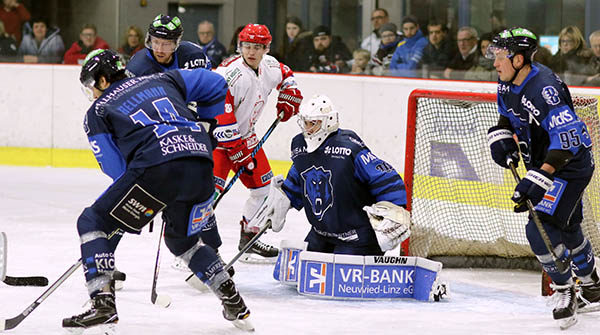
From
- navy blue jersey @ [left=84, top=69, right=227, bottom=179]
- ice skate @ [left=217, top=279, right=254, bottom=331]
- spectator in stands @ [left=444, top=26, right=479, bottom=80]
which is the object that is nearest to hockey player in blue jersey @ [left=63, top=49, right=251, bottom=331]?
navy blue jersey @ [left=84, top=69, right=227, bottom=179]

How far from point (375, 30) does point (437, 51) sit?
60 centimetres

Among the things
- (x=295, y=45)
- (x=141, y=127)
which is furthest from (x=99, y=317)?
(x=295, y=45)

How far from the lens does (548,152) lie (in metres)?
3.57

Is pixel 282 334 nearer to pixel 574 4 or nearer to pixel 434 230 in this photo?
pixel 434 230

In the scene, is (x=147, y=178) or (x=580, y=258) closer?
(x=147, y=178)

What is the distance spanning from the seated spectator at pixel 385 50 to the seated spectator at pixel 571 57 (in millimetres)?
1346

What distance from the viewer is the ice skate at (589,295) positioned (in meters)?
3.86

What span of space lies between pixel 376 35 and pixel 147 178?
461cm

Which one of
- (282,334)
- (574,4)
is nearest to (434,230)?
(282,334)

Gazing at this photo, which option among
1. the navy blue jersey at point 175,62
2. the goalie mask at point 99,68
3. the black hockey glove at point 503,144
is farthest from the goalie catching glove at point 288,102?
the goalie mask at point 99,68

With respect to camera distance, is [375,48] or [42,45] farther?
[42,45]

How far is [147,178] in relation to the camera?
3180mm

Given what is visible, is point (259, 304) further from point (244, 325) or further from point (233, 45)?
point (233, 45)

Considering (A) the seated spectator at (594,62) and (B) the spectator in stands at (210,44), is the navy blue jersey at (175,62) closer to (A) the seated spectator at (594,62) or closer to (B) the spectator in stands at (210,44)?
(A) the seated spectator at (594,62)
